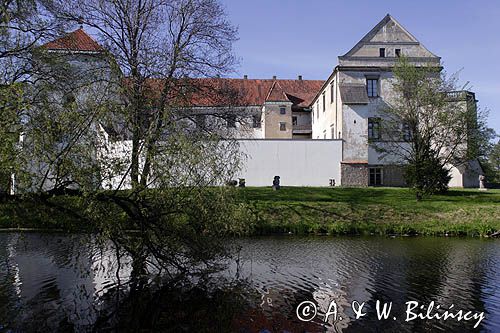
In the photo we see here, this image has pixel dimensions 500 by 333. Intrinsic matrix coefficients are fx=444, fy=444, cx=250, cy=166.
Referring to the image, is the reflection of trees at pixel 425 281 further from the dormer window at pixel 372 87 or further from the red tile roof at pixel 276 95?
the red tile roof at pixel 276 95

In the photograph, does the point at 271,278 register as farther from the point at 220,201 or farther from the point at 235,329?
the point at 235,329

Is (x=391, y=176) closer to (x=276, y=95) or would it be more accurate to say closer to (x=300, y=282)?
(x=276, y=95)

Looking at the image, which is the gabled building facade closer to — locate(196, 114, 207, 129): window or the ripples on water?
locate(196, 114, 207, 129): window

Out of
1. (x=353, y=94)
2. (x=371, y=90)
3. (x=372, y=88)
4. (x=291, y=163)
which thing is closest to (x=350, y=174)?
(x=291, y=163)

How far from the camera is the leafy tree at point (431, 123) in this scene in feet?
88.7

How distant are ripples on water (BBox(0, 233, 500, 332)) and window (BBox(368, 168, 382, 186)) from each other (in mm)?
19317

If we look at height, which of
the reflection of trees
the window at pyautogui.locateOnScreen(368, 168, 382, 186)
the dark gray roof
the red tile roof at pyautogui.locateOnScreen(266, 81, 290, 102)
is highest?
the red tile roof at pyautogui.locateOnScreen(266, 81, 290, 102)

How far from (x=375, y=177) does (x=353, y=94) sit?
6859mm

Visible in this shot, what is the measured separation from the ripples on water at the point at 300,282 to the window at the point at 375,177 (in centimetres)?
1932

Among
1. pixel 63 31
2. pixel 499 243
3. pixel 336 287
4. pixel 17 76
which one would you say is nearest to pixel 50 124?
pixel 336 287

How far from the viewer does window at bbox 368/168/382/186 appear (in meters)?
35.6

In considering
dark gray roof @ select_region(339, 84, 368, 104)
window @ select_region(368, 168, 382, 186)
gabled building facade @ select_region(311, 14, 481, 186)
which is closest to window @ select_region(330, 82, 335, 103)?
gabled building facade @ select_region(311, 14, 481, 186)

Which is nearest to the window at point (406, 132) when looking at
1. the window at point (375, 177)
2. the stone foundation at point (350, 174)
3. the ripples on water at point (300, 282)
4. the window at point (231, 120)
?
the stone foundation at point (350, 174)

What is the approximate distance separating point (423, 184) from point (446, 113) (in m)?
4.74
